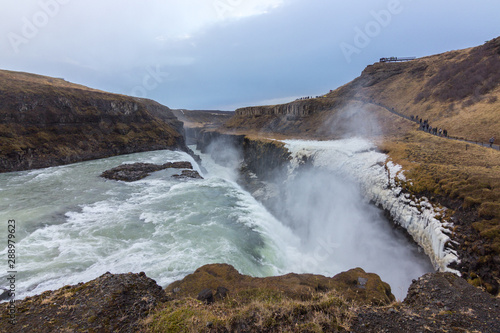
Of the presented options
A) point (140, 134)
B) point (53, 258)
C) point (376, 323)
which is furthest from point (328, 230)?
point (140, 134)

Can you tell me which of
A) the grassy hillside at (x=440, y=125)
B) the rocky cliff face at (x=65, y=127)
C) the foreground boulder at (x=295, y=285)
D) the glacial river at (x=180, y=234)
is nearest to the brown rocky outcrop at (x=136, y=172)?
the glacial river at (x=180, y=234)

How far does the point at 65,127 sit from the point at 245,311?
4997 centimetres

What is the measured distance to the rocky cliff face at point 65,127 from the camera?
104ft

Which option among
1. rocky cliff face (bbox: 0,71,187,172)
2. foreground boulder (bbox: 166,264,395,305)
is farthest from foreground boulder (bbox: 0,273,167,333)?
rocky cliff face (bbox: 0,71,187,172)

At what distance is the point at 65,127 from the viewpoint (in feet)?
129

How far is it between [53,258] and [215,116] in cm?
14460

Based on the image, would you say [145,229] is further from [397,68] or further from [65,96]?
[397,68]

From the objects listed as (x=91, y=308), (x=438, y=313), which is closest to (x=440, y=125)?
(x=438, y=313)

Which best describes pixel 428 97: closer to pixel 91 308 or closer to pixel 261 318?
pixel 261 318

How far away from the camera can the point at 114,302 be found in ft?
16.5

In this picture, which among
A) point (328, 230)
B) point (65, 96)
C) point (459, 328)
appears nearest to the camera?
point (459, 328)

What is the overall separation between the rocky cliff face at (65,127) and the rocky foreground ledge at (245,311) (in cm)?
3614

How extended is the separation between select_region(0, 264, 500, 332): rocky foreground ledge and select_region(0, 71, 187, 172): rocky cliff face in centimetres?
3614

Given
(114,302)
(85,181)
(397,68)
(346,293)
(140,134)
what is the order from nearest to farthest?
(114,302)
(346,293)
(85,181)
(140,134)
(397,68)
